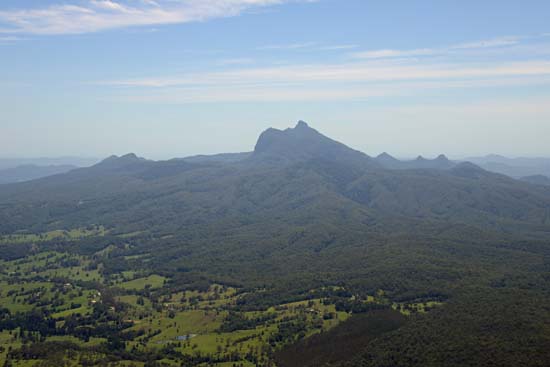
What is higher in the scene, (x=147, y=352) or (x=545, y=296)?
(x=545, y=296)

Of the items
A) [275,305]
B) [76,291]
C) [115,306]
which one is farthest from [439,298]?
[76,291]

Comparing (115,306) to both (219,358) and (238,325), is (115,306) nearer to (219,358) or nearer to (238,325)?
(238,325)

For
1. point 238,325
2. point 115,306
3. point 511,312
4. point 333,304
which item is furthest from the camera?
point 115,306

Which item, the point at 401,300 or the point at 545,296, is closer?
the point at 545,296

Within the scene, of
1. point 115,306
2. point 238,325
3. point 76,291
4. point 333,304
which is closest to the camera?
point 238,325

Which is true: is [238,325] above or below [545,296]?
below

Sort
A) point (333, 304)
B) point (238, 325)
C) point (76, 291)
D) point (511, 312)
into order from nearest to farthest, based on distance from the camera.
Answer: point (511, 312) → point (238, 325) → point (333, 304) → point (76, 291)

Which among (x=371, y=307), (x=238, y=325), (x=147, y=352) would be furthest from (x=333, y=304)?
(x=147, y=352)

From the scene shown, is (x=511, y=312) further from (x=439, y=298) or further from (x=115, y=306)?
(x=115, y=306)

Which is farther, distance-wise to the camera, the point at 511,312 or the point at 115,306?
the point at 115,306
